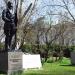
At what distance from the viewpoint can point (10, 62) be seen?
60.3 ft

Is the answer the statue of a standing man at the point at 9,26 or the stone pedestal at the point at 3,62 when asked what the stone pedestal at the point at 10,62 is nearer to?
the stone pedestal at the point at 3,62

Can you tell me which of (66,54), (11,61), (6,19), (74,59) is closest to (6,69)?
(11,61)

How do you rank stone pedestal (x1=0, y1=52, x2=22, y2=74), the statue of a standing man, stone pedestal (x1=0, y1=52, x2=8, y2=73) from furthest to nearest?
the statue of a standing man → stone pedestal (x1=0, y1=52, x2=8, y2=73) → stone pedestal (x1=0, y1=52, x2=22, y2=74)

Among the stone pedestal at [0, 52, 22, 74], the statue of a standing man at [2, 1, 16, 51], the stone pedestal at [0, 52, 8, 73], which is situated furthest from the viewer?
the statue of a standing man at [2, 1, 16, 51]

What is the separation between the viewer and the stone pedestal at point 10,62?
18.3 meters

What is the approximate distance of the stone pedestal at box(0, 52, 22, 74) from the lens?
18.3m

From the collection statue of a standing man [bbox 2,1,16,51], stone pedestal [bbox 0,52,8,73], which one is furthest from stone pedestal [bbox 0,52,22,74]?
statue of a standing man [bbox 2,1,16,51]

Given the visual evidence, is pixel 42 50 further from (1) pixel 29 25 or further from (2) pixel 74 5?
(2) pixel 74 5

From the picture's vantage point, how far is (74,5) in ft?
111

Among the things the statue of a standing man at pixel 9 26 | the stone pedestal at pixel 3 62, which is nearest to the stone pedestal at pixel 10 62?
the stone pedestal at pixel 3 62

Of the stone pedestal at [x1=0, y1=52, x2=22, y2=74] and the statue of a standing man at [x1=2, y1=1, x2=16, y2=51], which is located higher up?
the statue of a standing man at [x1=2, y1=1, x2=16, y2=51]

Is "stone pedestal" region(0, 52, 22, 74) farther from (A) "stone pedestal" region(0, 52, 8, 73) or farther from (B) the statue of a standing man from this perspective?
(B) the statue of a standing man

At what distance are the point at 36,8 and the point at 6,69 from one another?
1769 cm

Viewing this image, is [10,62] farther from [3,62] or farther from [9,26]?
[9,26]
